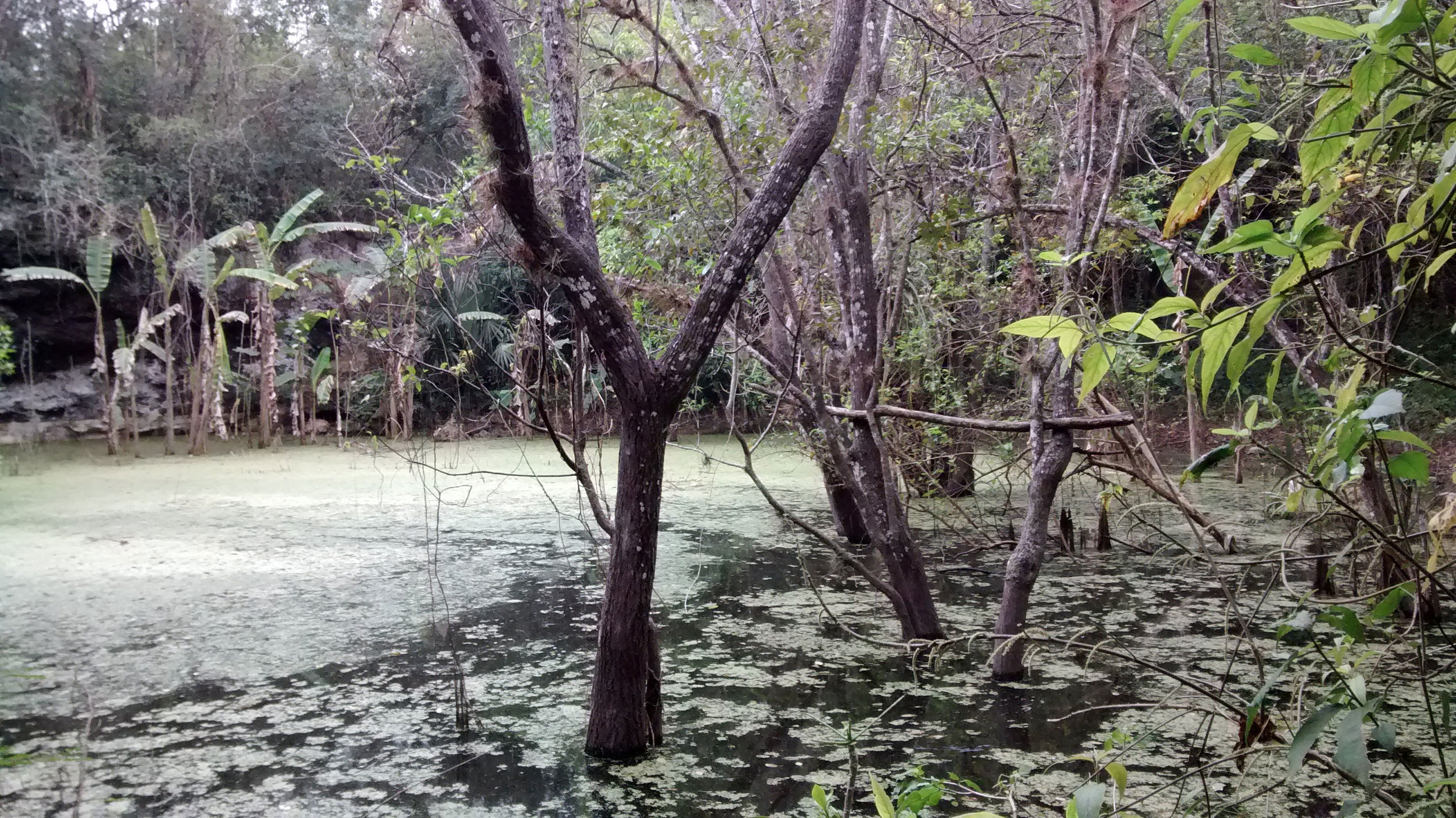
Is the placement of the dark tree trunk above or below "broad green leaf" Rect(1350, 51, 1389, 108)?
below

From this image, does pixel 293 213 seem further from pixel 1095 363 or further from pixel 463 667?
pixel 1095 363

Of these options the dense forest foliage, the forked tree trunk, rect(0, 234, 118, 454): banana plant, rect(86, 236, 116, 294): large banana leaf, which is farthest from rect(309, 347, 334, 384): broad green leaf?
the forked tree trunk

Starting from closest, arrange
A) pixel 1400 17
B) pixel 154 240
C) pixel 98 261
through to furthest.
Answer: pixel 1400 17 < pixel 154 240 < pixel 98 261

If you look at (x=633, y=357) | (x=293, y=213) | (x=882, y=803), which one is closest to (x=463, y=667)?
(x=633, y=357)

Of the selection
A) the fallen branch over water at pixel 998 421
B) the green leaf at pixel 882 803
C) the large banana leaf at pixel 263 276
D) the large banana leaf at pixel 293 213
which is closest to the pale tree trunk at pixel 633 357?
the fallen branch over water at pixel 998 421

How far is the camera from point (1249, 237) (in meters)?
0.85

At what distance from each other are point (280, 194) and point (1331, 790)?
14477 millimetres

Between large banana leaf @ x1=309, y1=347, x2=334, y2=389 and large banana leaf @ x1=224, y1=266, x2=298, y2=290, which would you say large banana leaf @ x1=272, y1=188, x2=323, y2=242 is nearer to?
large banana leaf @ x1=224, y1=266, x2=298, y2=290

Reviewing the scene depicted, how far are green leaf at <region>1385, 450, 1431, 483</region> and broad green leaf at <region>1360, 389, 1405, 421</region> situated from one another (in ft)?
0.17

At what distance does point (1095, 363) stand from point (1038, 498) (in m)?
2.85

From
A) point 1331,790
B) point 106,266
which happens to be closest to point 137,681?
point 1331,790

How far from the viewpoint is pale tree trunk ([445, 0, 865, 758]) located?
3.04 metres

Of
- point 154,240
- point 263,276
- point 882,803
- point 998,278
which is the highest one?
point 154,240

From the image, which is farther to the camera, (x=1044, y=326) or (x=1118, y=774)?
(x=1118, y=774)
